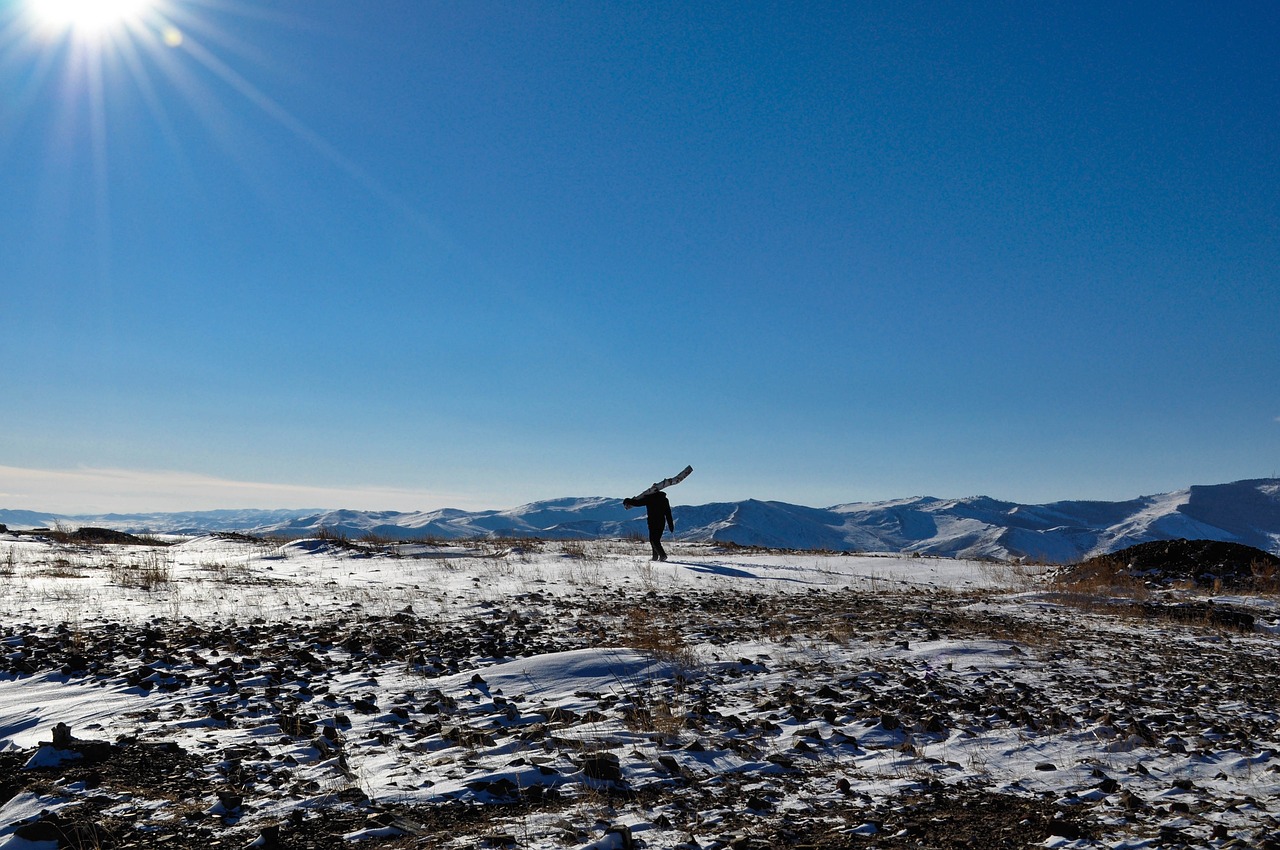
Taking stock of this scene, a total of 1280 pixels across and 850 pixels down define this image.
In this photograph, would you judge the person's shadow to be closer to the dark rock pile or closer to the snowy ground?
the snowy ground

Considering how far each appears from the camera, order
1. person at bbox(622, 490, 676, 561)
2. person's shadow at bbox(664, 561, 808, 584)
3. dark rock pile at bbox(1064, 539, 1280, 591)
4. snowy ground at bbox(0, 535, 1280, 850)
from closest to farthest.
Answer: snowy ground at bbox(0, 535, 1280, 850)
person's shadow at bbox(664, 561, 808, 584)
dark rock pile at bbox(1064, 539, 1280, 591)
person at bbox(622, 490, 676, 561)

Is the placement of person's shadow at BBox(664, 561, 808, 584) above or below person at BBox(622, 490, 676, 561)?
below

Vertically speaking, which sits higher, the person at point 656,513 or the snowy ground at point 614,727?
the person at point 656,513

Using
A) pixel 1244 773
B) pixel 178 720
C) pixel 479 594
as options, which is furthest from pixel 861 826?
pixel 479 594

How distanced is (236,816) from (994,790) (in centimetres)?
529

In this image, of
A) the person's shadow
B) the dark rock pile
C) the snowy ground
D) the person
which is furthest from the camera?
the person

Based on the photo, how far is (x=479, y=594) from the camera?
15367 millimetres

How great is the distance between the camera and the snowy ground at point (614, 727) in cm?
454

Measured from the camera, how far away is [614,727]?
642 centimetres

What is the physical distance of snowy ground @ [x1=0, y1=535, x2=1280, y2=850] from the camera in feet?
14.9

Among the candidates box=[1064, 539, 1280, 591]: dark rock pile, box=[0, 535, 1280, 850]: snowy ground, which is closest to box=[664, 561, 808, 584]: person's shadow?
box=[0, 535, 1280, 850]: snowy ground

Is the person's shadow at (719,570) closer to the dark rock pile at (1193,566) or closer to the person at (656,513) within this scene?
the person at (656,513)

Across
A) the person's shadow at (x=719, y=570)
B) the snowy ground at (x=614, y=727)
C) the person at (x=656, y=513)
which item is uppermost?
the person at (x=656, y=513)

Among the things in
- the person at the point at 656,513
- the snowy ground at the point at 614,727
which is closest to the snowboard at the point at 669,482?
the person at the point at 656,513
